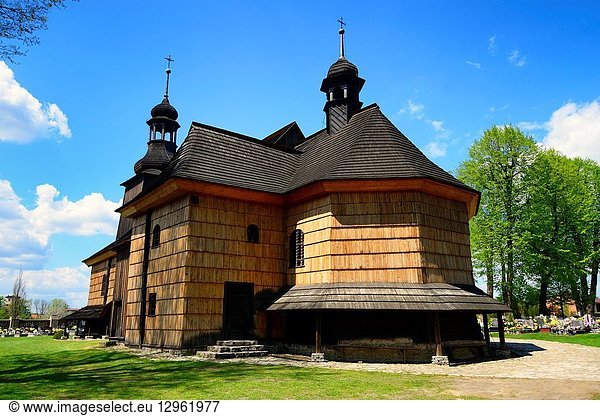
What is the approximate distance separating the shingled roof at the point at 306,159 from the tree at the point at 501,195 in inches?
543

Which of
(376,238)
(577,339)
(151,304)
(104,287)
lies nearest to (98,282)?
(104,287)

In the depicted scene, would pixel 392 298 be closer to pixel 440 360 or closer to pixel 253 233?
pixel 440 360

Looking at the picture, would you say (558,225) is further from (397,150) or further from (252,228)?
(252,228)

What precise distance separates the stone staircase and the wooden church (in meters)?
0.62

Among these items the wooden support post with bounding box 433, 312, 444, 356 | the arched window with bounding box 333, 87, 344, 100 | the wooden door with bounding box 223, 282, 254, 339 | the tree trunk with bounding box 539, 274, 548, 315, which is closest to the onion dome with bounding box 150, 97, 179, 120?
the arched window with bounding box 333, 87, 344, 100

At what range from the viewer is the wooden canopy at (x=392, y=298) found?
1263 centimetres

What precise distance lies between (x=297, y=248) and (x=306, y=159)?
4.93m

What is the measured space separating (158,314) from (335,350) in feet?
22.3

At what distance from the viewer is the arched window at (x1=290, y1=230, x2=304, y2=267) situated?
1616 cm

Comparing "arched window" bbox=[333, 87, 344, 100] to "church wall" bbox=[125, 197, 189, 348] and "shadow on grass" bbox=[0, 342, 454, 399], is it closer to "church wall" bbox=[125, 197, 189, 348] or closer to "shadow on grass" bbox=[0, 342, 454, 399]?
"church wall" bbox=[125, 197, 189, 348]

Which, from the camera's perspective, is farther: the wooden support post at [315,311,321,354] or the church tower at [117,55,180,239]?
the church tower at [117,55,180,239]

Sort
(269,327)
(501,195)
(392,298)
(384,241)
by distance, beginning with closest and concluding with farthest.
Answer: (392,298), (384,241), (269,327), (501,195)

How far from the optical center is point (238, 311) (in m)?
15.7

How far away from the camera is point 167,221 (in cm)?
1672
